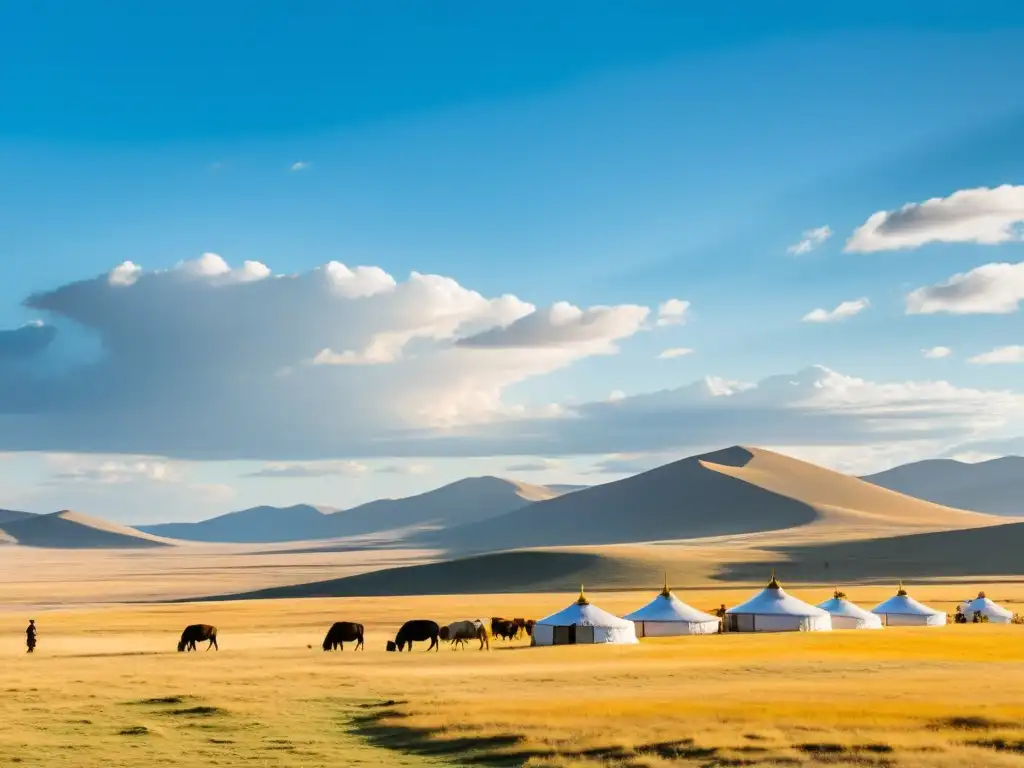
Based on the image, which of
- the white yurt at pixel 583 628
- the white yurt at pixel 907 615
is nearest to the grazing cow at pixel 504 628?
the white yurt at pixel 583 628

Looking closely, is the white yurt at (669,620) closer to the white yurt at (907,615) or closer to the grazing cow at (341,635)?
the white yurt at (907,615)

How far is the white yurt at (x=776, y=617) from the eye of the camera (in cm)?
6588

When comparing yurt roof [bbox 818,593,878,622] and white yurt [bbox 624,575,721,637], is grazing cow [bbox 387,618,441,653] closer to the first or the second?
white yurt [bbox 624,575,721,637]

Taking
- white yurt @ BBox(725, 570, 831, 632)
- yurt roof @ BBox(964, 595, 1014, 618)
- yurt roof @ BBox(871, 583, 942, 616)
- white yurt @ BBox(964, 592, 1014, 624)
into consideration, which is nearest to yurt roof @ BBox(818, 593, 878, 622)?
yurt roof @ BBox(871, 583, 942, 616)

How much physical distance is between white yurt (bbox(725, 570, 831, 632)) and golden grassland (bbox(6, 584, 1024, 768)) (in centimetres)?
454

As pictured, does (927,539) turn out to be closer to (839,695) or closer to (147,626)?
(147,626)

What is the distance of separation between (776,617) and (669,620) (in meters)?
5.86

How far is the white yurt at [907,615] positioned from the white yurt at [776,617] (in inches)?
310

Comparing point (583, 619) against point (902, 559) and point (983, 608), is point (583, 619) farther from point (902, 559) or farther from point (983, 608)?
point (902, 559)

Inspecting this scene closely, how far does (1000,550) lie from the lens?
151 metres

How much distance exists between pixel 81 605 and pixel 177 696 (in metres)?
92.6

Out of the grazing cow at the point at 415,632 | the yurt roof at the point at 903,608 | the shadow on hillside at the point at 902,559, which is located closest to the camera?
the grazing cow at the point at 415,632

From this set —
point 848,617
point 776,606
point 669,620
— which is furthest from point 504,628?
point 848,617

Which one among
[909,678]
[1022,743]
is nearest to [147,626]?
[909,678]
